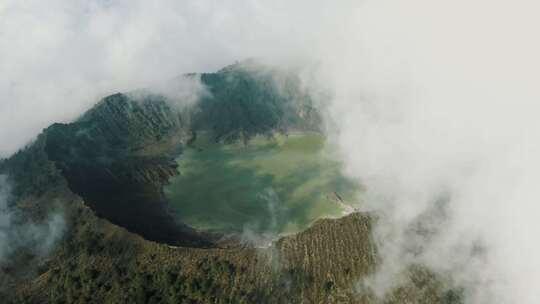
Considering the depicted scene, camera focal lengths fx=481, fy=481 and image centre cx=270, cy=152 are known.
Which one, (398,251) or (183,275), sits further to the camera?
(398,251)

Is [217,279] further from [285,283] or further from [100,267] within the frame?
[100,267]

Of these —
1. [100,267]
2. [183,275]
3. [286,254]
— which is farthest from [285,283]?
[100,267]

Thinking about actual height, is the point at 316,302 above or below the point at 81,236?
below

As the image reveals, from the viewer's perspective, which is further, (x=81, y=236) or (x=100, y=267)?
(x=81, y=236)

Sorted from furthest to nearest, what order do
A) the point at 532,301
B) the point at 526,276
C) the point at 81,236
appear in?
1. the point at 81,236
2. the point at 526,276
3. the point at 532,301

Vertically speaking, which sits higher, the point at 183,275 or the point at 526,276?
the point at 183,275

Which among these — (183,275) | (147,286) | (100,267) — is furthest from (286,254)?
(100,267)

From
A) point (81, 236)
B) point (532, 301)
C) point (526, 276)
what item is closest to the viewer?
point (532, 301)

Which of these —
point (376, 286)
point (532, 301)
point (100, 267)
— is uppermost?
point (100, 267)

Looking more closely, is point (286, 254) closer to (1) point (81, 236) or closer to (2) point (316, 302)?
(2) point (316, 302)
